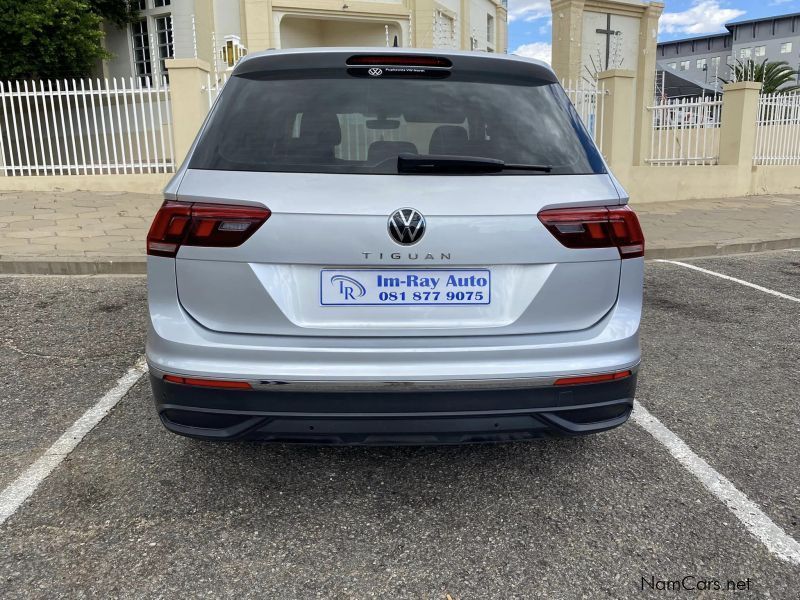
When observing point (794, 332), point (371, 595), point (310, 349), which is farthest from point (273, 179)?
point (794, 332)

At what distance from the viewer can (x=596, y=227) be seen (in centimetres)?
233

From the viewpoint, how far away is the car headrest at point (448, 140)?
2.45m

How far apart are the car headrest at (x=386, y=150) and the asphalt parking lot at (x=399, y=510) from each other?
1.34 m

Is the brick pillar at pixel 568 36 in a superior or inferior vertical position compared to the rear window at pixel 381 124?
superior

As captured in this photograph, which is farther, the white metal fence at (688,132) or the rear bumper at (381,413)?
the white metal fence at (688,132)

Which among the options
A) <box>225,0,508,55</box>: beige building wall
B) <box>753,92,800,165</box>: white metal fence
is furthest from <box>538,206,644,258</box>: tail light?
<box>225,0,508,55</box>: beige building wall

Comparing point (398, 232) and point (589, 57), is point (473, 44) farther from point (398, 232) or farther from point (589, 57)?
point (398, 232)

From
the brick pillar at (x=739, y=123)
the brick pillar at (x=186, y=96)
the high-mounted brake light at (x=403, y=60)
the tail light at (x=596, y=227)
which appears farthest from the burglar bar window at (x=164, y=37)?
the tail light at (x=596, y=227)

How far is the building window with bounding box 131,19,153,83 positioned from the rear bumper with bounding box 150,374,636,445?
18.5m

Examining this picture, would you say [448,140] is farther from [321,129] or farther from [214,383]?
[214,383]

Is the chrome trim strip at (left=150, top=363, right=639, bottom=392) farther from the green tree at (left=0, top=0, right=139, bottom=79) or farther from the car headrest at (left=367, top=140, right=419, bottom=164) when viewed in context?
the green tree at (left=0, top=0, right=139, bottom=79)

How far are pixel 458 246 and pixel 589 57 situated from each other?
2358 centimetres

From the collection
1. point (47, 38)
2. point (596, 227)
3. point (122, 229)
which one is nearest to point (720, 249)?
point (596, 227)

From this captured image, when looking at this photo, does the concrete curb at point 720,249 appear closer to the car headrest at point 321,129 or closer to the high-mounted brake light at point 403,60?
the high-mounted brake light at point 403,60
